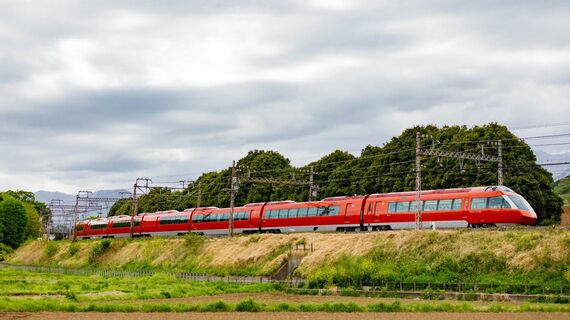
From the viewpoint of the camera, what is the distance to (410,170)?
7781 centimetres

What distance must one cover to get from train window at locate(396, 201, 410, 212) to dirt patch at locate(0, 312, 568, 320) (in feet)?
80.7

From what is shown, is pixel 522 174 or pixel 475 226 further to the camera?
pixel 522 174

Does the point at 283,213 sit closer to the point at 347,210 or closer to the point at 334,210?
the point at 334,210

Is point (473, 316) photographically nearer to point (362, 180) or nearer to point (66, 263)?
point (362, 180)

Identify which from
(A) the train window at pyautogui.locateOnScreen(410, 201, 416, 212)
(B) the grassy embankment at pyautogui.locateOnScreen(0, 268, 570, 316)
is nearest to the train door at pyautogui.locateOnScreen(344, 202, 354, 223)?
(A) the train window at pyautogui.locateOnScreen(410, 201, 416, 212)

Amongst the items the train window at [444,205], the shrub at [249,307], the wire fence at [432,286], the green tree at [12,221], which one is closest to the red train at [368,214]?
the train window at [444,205]

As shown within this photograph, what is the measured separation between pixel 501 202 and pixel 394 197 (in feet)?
34.9

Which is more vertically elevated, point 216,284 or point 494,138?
point 494,138

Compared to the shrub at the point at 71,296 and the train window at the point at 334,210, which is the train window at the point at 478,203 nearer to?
Answer: the train window at the point at 334,210

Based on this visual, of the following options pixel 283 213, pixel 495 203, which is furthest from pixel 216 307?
pixel 283 213

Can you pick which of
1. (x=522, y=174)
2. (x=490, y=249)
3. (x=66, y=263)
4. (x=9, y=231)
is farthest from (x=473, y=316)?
(x=9, y=231)

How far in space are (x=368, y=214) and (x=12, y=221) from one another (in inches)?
3432

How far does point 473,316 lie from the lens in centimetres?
3294

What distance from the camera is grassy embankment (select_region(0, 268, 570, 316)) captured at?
36.8 m
